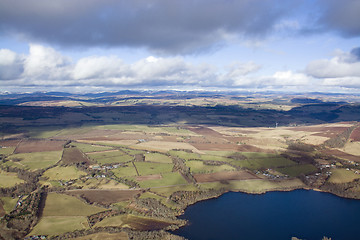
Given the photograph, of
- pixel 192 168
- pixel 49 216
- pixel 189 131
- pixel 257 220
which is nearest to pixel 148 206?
pixel 49 216

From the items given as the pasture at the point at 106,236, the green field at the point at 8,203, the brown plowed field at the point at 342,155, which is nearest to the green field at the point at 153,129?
the brown plowed field at the point at 342,155

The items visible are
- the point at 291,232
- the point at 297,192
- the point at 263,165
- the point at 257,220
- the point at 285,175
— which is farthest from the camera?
the point at 263,165

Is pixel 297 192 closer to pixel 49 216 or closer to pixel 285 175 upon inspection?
pixel 285 175

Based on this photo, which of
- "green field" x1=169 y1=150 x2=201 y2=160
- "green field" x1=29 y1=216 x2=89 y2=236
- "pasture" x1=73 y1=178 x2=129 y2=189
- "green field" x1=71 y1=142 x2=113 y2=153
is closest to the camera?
"green field" x1=29 y1=216 x2=89 y2=236

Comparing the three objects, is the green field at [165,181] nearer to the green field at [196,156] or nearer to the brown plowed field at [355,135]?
the green field at [196,156]

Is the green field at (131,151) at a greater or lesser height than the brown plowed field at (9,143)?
lesser

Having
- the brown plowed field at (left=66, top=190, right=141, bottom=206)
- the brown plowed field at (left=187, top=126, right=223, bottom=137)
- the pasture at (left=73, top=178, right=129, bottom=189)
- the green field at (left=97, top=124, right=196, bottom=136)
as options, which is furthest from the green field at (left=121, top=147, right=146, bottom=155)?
the brown plowed field at (left=187, top=126, right=223, bottom=137)

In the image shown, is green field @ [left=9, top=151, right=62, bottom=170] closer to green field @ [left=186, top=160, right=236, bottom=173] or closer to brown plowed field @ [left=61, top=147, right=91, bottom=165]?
brown plowed field @ [left=61, top=147, right=91, bottom=165]
